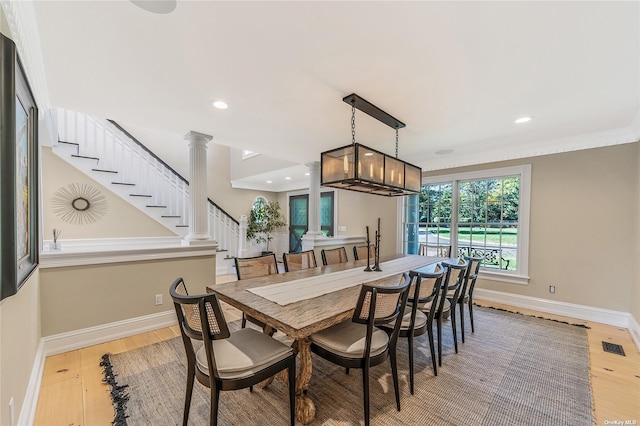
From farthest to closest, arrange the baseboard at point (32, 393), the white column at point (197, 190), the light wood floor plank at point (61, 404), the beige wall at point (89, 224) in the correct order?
the beige wall at point (89, 224) → the white column at point (197, 190) → the light wood floor plank at point (61, 404) → the baseboard at point (32, 393)

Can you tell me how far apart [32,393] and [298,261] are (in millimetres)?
2228

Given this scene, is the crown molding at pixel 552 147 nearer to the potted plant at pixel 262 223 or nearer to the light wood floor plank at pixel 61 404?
the potted plant at pixel 262 223

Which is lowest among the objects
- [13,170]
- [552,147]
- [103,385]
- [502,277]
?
[103,385]

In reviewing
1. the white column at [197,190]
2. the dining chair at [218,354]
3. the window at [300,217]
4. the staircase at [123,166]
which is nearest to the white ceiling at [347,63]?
the white column at [197,190]

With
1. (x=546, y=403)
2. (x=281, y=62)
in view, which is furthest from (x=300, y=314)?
(x=546, y=403)

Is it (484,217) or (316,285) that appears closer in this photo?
(316,285)

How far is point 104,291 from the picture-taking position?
2.75 m

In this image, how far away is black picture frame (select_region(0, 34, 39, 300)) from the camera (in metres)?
1.19

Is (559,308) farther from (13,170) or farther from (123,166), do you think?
(123,166)

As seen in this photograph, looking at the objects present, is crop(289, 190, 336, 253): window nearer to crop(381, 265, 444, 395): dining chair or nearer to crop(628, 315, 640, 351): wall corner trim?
crop(381, 265, 444, 395): dining chair

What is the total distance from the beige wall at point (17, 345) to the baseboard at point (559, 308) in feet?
17.1

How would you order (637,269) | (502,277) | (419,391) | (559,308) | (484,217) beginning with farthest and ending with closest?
(484,217), (502,277), (559,308), (637,269), (419,391)

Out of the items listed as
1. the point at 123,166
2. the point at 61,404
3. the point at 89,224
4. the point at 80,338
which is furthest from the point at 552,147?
the point at 89,224

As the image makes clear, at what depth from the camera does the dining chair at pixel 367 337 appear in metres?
1.59
